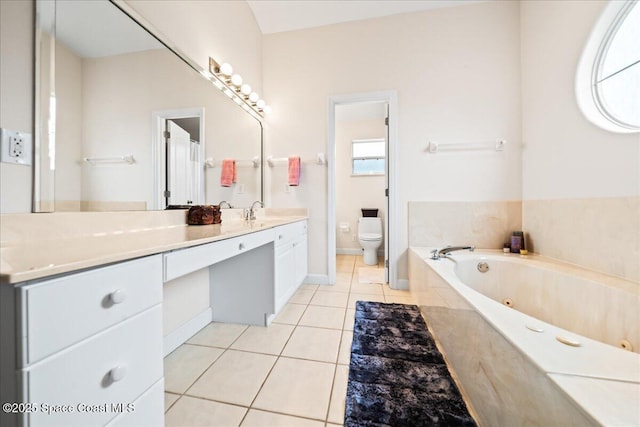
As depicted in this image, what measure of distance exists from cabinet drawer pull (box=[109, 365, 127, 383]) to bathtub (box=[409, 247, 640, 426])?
1.07 metres

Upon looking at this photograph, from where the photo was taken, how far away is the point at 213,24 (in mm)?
1800

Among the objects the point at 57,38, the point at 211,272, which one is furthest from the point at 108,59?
the point at 211,272

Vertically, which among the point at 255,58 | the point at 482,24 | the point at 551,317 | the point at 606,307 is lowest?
the point at 551,317

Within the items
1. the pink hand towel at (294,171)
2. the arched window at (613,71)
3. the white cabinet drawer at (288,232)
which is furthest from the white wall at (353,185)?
the arched window at (613,71)

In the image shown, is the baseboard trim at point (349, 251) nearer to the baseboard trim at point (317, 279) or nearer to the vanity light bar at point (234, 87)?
the baseboard trim at point (317, 279)

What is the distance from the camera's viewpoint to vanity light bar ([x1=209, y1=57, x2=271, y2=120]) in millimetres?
1792

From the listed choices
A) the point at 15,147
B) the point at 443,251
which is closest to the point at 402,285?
the point at 443,251

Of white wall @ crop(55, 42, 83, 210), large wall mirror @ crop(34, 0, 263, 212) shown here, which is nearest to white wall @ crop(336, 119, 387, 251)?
large wall mirror @ crop(34, 0, 263, 212)

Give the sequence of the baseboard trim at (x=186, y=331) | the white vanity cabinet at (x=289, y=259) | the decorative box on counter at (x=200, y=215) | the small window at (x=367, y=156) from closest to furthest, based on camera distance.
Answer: the baseboard trim at (x=186, y=331) < the decorative box on counter at (x=200, y=215) < the white vanity cabinet at (x=289, y=259) < the small window at (x=367, y=156)

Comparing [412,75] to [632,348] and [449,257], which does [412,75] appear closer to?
[449,257]

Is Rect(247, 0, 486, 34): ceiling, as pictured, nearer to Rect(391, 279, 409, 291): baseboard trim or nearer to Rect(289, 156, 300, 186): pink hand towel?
Rect(289, 156, 300, 186): pink hand towel

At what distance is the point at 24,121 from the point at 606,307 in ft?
8.51

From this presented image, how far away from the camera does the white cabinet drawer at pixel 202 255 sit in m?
0.78

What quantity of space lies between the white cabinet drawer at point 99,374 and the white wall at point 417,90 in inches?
75.1
